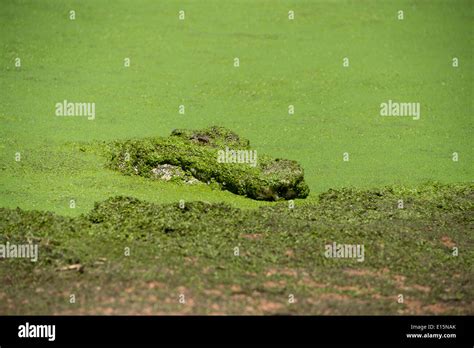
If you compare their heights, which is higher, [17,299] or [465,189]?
[465,189]

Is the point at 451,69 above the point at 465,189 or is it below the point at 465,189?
above

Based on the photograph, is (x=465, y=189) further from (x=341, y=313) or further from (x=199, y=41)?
(x=199, y=41)

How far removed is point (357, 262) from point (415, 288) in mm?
696

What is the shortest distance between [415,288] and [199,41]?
8.14m

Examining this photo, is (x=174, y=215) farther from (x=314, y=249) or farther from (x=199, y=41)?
(x=199, y=41)

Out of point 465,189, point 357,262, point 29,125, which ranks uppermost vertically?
point 29,125

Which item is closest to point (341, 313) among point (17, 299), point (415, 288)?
point (415, 288)

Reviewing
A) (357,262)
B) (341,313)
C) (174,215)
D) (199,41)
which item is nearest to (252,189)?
(174,215)

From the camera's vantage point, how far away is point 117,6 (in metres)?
17.6
